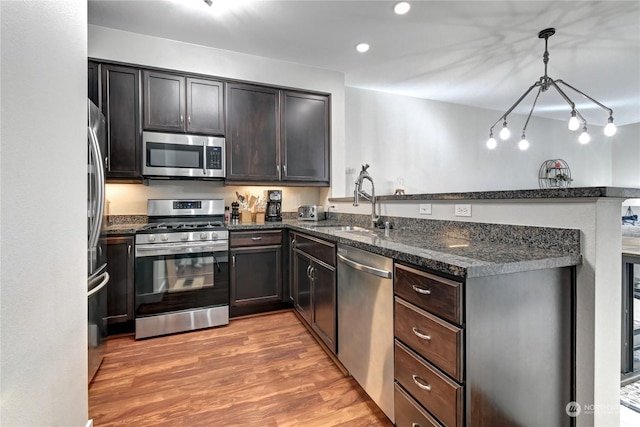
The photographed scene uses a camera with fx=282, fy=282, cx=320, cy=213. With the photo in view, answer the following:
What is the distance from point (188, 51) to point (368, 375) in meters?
3.26

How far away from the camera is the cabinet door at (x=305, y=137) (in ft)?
10.7

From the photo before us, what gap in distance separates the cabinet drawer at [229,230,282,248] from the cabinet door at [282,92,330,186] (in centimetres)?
71

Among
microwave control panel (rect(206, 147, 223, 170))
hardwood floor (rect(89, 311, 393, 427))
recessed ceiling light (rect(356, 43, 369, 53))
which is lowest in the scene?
hardwood floor (rect(89, 311, 393, 427))

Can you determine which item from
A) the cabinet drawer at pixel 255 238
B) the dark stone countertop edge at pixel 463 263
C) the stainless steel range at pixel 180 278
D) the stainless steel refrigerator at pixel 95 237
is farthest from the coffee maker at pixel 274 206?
the dark stone countertop edge at pixel 463 263

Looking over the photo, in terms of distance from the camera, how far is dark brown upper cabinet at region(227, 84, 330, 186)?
304 cm

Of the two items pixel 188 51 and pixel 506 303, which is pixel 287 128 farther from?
pixel 506 303

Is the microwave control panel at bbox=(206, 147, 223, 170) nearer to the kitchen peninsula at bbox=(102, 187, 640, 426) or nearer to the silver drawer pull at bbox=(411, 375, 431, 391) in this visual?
the kitchen peninsula at bbox=(102, 187, 640, 426)

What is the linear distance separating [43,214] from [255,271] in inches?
78.7

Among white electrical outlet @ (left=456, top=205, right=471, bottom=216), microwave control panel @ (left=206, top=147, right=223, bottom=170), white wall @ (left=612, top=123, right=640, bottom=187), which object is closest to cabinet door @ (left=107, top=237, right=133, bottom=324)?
microwave control panel @ (left=206, top=147, right=223, bottom=170)

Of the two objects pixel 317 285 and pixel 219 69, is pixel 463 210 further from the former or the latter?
pixel 219 69

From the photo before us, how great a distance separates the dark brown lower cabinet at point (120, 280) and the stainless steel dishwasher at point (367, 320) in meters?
1.84

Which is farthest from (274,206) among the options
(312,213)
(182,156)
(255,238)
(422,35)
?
(422,35)

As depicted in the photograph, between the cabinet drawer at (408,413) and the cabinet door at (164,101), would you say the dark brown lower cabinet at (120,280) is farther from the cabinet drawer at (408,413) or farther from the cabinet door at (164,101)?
the cabinet drawer at (408,413)

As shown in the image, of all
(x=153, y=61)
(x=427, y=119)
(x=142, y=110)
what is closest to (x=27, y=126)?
(x=142, y=110)
